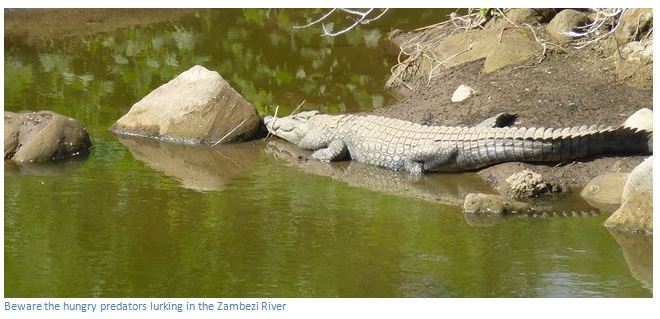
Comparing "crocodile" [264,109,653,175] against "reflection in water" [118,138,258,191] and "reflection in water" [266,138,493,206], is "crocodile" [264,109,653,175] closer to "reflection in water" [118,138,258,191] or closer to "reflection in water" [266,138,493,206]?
"reflection in water" [266,138,493,206]

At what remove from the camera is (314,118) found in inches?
394

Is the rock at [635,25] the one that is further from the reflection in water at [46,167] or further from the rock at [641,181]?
the reflection in water at [46,167]

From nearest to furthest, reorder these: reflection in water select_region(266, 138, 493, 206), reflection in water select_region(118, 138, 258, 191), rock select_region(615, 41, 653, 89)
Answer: reflection in water select_region(266, 138, 493, 206), reflection in water select_region(118, 138, 258, 191), rock select_region(615, 41, 653, 89)

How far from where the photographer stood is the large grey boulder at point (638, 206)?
6914 mm

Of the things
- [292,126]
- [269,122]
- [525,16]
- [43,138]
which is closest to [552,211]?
[292,126]

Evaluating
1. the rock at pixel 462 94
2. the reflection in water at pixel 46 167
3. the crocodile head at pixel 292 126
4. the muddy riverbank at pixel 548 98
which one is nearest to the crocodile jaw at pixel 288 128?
the crocodile head at pixel 292 126

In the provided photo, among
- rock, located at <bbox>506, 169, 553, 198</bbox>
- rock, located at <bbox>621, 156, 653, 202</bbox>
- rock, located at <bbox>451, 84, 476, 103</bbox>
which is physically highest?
rock, located at <bbox>621, 156, 653, 202</bbox>

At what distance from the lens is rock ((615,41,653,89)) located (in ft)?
31.6

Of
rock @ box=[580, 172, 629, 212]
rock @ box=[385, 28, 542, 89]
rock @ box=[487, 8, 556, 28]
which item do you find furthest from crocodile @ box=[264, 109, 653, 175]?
rock @ box=[487, 8, 556, 28]

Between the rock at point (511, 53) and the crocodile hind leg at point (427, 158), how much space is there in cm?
220

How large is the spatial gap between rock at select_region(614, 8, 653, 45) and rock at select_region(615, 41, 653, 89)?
381mm

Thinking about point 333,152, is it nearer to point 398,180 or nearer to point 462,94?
point 398,180

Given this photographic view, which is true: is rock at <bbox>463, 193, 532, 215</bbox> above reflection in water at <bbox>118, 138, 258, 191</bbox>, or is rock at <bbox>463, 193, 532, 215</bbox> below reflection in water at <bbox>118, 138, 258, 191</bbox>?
above

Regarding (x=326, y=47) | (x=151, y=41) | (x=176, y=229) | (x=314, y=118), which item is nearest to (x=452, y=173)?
(x=314, y=118)
